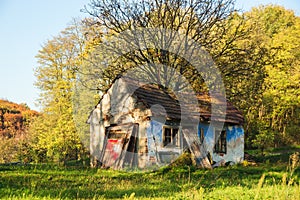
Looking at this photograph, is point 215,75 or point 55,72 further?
point 55,72

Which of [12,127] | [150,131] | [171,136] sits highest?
[12,127]

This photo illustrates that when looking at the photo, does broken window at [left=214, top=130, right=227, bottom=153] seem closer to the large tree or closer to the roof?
the roof

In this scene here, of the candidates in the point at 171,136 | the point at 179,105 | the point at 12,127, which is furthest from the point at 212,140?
the point at 12,127

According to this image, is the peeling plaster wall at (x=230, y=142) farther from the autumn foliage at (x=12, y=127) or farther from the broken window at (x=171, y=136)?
the autumn foliage at (x=12, y=127)

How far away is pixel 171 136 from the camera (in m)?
19.4

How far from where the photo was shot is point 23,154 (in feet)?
111

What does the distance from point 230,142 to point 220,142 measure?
775 mm

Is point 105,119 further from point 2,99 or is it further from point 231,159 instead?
point 2,99

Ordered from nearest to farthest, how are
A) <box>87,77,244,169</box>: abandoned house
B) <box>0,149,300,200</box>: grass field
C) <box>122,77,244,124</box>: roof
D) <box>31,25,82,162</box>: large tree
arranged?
1. <box>0,149,300,200</box>: grass field
2. <box>87,77,244,169</box>: abandoned house
3. <box>122,77,244,124</box>: roof
4. <box>31,25,82,162</box>: large tree

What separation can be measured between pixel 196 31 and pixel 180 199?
57.9 feet

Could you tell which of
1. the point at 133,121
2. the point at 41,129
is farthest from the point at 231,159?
the point at 41,129

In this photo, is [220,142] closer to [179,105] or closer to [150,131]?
[179,105]

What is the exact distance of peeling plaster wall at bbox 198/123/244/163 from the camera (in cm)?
2108

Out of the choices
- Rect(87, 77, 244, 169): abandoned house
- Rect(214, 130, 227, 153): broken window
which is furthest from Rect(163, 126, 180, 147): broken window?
Rect(214, 130, 227, 153): broken window
